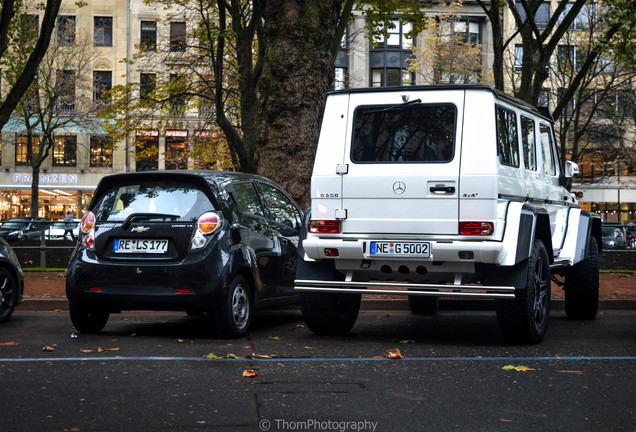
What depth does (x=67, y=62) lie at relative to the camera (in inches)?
1747

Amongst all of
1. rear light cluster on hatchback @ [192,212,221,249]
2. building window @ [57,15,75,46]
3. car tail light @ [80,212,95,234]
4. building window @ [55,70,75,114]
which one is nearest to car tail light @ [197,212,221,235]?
rear light cluster on hatchback @ [192,212,221,249]

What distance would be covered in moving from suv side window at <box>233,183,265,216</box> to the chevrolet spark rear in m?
0.56

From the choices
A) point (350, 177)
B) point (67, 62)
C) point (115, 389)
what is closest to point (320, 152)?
point (350, 177)

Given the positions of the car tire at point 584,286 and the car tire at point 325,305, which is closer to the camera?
the car tire at point 325,305

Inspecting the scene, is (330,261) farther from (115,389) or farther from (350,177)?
(115,389)

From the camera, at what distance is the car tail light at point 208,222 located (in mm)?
8570

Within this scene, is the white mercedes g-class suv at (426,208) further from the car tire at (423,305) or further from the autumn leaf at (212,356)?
the car tire at (423,305)

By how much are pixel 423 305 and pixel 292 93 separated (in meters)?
4.50

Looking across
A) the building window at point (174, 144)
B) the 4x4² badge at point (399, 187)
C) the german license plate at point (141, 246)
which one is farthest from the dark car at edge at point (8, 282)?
the building window at point (174, 144)

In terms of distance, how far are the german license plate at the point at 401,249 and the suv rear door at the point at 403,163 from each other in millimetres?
110

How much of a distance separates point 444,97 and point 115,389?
4075 millimetres

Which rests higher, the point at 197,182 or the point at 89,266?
the point at 197,182

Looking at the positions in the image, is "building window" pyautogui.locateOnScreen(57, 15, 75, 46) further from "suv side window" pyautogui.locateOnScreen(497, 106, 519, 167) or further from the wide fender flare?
the wide fender flare

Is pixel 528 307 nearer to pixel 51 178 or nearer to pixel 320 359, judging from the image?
pixel 320 359
